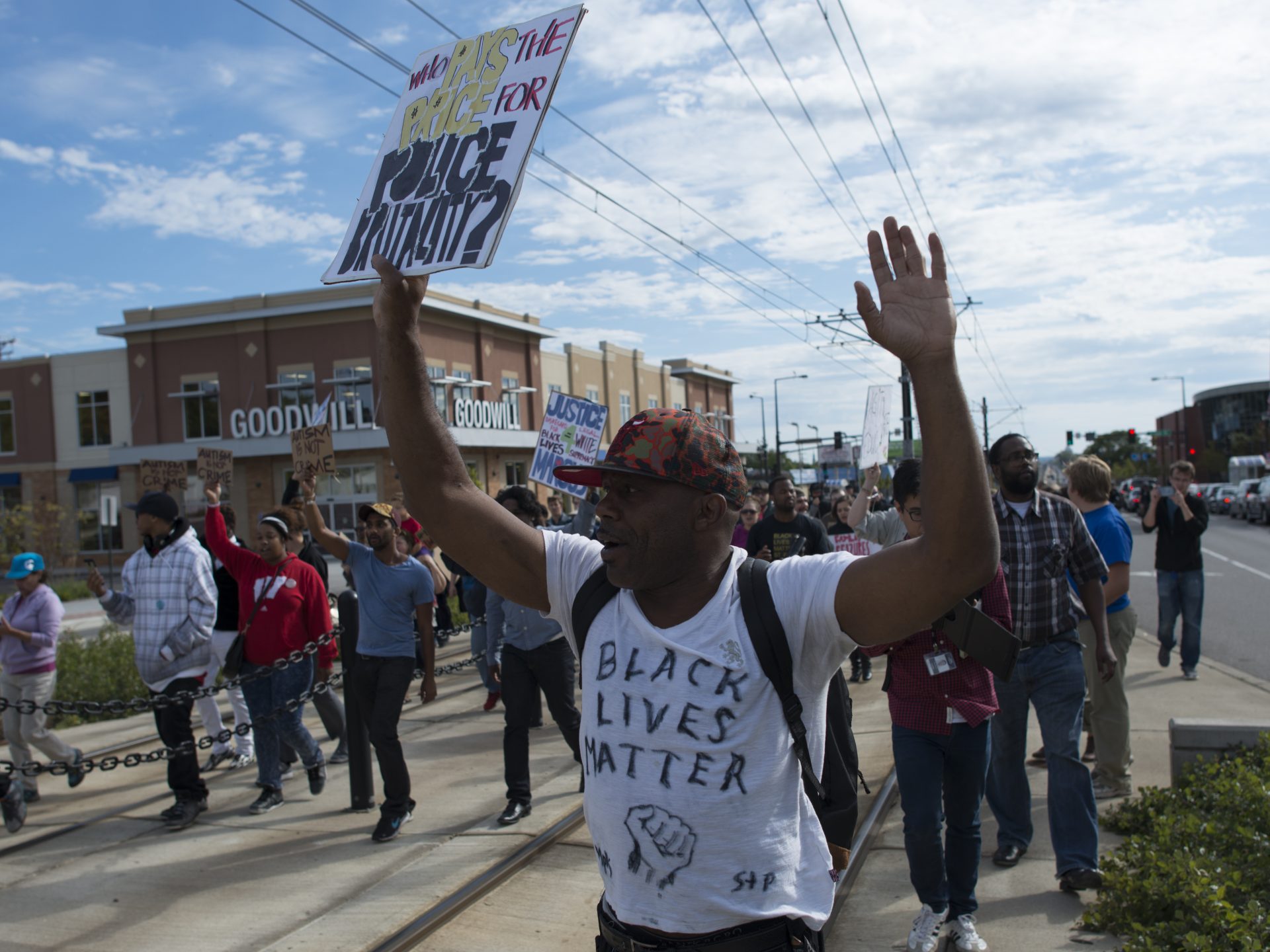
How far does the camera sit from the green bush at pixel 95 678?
11062mm

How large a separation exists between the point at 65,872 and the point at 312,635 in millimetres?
2063

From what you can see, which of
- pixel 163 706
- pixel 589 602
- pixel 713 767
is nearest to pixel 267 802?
pixel 163 706

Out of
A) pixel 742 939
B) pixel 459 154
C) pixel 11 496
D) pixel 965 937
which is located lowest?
pixel 965 937

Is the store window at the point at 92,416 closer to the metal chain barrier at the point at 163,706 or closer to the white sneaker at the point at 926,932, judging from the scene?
the metal chain barrier at the point at 163,706

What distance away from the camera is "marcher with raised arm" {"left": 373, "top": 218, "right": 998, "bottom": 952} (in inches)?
76.8

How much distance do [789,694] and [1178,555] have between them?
9.48 meters

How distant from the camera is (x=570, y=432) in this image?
11070mm

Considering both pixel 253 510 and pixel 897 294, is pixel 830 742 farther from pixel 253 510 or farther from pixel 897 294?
pixel 253 510

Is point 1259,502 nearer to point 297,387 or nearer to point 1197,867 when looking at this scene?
point 297,387

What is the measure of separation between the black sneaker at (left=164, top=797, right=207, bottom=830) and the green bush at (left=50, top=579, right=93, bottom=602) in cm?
2799

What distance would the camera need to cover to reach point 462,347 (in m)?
42.0

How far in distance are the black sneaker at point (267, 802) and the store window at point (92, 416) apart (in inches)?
1610

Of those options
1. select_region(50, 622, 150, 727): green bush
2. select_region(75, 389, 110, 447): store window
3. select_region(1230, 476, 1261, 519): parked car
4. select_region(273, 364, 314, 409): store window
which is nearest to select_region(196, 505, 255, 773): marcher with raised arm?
select_region(50, 622, 150, 727): green bush

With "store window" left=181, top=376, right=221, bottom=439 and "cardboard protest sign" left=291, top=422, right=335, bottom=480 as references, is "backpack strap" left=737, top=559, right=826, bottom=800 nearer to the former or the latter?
"cardboard protest sign" left=291, top=422, right=335, bottom=480
